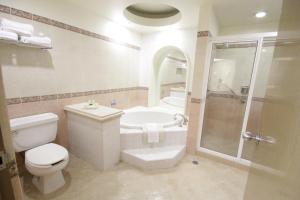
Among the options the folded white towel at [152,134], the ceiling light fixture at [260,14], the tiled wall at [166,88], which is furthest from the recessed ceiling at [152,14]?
the folded white towel at [152,134]

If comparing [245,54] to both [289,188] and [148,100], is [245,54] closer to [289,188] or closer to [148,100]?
[148,100]

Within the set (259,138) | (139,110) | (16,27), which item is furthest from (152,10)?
(259,138)

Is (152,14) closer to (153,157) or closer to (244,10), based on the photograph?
(244,10)

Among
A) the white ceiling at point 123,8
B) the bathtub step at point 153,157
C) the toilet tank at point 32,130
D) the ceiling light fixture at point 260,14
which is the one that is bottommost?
the bathtub step at point 153,157

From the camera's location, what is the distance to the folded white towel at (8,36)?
1359 millimetres

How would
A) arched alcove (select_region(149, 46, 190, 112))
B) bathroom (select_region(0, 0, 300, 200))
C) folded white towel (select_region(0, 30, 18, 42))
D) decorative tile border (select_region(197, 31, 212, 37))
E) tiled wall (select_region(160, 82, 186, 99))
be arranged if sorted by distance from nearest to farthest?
1. bathroom (select_region(0, 0, 300, 200))
2. folded white towel (select_region(0, 30, 18, 42))
3. decorative tile border (select_region(197, 31, 212, 37))
4. arched alcove (select_region(149, 46, 190, 112))
5. tiled wall (select_region(160, 82, 186, 99))

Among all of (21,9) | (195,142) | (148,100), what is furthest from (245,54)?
(21,9)

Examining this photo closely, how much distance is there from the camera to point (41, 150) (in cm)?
162

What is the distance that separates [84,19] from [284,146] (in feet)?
8.43

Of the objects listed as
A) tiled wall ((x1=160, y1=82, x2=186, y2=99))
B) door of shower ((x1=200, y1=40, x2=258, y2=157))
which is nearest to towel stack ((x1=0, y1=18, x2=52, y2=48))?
door of shower ((x1=200, y1=40, x2=258, y2=157))

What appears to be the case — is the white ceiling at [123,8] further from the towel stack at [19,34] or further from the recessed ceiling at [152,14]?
the towel stack at [19,34]

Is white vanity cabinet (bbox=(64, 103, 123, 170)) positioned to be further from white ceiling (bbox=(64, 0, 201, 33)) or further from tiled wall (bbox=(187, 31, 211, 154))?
white ceiling (bbox=(64, 0, 201, 33))

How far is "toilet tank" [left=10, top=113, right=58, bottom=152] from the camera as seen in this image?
1.54 meters

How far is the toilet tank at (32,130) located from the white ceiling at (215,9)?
5.09ft
